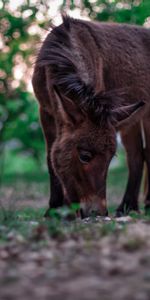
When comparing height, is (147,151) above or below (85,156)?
below

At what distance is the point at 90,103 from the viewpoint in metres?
6.81

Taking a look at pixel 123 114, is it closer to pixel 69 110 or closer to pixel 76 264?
pixel 69 110

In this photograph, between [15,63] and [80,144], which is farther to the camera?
[15,63]

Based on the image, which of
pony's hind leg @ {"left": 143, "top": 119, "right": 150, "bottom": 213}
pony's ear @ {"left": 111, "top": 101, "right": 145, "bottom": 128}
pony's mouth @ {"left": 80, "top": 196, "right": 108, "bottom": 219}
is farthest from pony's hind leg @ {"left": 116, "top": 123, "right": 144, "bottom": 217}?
pony's mouth @ {"left": 80, "top": 196, "right": 108, "bottom": 219}

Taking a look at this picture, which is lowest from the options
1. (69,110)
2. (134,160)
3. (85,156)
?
(134,160)

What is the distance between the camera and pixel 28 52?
1405 cm

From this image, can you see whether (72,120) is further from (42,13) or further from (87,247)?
(42,13)

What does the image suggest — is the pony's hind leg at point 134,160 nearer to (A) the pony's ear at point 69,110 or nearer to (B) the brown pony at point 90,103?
(B) the brown pony at point 90,103

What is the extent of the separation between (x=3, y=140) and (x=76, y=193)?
8457 mm

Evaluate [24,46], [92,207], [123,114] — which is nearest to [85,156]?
[92,207]

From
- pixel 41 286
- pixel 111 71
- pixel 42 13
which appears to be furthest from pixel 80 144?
pixel 42 13

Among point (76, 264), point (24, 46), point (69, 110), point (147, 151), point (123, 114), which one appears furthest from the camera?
point (24, 46)

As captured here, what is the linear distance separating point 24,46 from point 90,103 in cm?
792

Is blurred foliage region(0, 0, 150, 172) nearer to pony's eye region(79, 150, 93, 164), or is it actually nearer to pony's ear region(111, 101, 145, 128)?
pony's ear region(111, 101, 145, 128)
